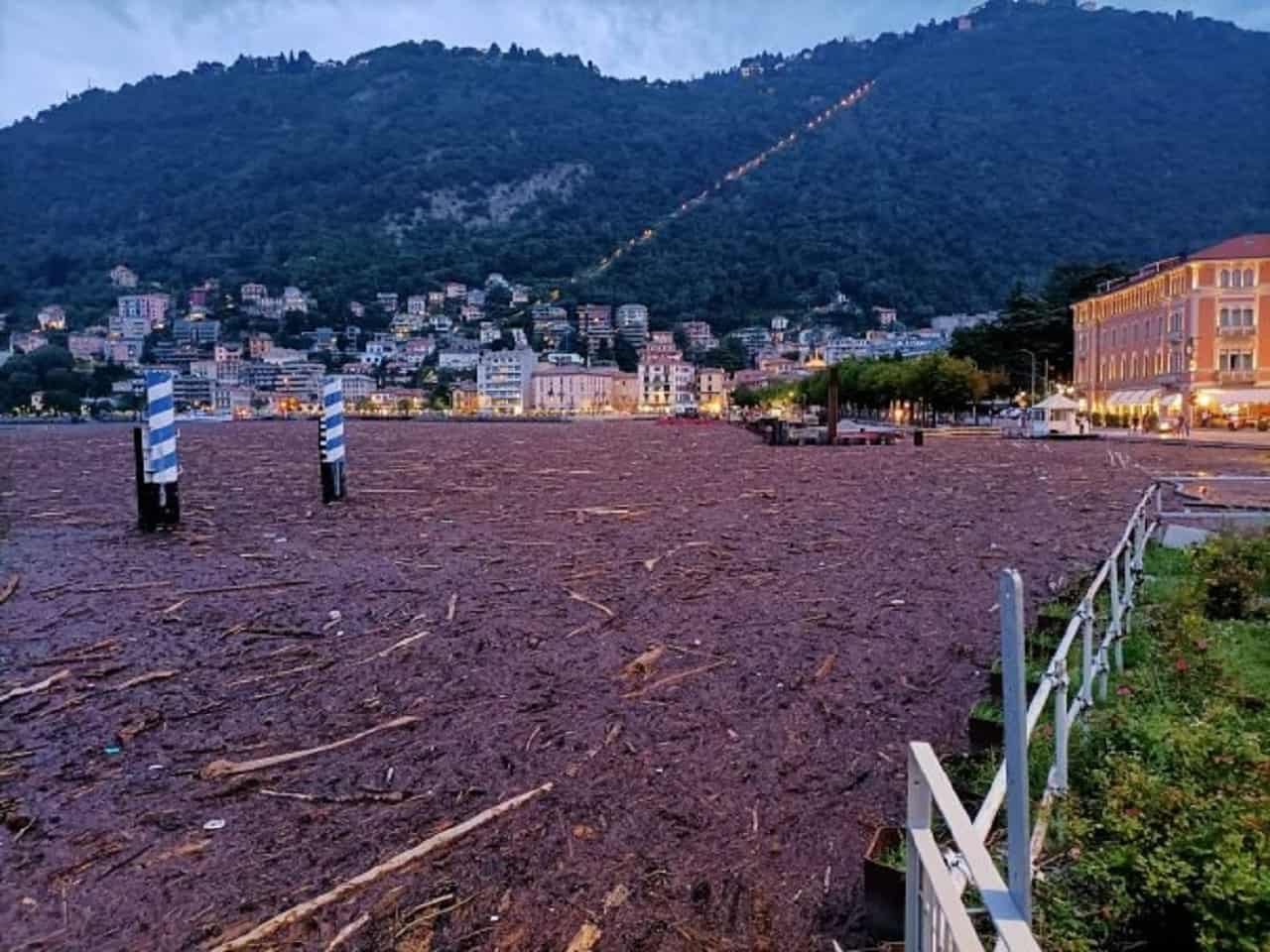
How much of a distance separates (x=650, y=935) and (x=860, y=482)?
20.7m

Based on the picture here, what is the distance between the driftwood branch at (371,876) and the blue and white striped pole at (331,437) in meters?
13.8

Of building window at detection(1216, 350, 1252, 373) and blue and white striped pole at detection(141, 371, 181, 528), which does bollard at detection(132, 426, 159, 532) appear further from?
building window at detection(1216, 350, 1252, 373)

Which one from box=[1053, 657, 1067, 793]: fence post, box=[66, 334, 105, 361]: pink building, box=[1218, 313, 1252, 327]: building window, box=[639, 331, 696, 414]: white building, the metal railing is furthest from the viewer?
box=[639, 331, 696, 414]: white building

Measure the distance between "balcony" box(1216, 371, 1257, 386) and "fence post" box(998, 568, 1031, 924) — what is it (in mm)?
63783

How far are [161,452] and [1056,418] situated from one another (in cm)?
4728

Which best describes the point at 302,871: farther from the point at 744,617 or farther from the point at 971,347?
the point at 971,347

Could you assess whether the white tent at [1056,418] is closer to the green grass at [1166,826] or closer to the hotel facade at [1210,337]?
the hotel facade at [1210,337]

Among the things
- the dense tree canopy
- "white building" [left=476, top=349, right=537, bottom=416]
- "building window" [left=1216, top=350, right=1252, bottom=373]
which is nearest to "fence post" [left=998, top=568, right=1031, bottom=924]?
"building window" [left=1216, top=350, right=1252, bottom=373]

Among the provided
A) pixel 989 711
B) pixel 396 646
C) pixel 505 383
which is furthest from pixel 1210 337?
pixel 505 383

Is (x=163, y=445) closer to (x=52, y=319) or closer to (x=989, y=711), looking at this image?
(x=989, y=711)

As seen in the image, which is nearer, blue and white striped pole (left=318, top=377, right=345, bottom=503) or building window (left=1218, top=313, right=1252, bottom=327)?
blue and white striped pole (left=318, top=377, right=345, bottom=503)

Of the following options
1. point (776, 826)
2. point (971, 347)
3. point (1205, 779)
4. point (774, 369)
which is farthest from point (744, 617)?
point (774, 369)

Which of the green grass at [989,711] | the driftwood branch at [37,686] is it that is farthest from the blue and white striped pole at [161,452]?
the green grass at [989,711]

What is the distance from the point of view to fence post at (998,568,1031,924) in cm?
156
